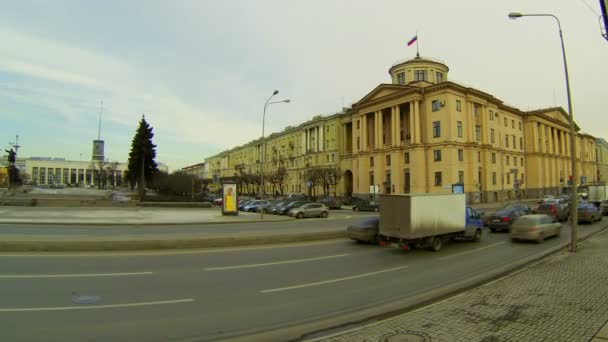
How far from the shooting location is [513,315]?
256 inches

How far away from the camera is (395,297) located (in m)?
8.08

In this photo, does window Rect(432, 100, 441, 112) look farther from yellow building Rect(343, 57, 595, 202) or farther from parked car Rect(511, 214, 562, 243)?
parked car Rect(511, 214, 562, 243)

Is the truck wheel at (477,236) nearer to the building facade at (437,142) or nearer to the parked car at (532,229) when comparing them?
the parked car at (532,229)

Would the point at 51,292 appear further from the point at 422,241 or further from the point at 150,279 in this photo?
the point at 422,241

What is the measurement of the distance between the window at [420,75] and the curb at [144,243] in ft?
203

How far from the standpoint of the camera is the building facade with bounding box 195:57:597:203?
62.4 m

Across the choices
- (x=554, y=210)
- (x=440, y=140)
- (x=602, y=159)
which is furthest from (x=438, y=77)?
(x=602, y=159)

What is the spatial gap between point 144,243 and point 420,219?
36.6 ft

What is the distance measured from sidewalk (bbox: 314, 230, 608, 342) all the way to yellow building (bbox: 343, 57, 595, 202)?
49.3m

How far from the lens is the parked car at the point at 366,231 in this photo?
55.7 ft

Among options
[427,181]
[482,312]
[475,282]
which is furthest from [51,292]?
[427,181]

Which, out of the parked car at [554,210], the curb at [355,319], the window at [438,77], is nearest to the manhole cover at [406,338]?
the curb at [355,319]

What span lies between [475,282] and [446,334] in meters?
3.98

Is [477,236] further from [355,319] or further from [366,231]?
[355,319]
